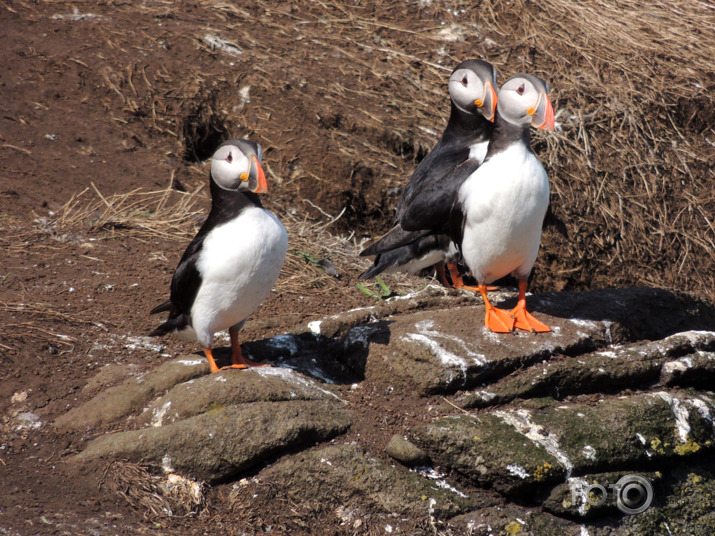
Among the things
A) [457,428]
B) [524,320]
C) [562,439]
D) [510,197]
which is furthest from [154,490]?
[510,197]

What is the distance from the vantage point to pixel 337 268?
5.92 m

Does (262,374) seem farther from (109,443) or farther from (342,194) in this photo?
(342,194)

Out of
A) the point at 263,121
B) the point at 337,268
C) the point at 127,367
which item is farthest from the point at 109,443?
the point at 263,121

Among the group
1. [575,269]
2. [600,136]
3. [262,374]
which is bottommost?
[575,269]

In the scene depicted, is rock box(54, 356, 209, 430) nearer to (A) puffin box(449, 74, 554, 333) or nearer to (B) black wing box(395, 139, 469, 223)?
(A) puffin box(449, 74, 554, 333)

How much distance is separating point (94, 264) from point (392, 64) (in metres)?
4.10

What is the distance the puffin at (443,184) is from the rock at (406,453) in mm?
1809

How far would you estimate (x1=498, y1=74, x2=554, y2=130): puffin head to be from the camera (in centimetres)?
385

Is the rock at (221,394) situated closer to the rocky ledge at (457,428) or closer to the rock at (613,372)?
the rocky ledge at (457,428)

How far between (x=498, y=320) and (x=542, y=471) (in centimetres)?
97

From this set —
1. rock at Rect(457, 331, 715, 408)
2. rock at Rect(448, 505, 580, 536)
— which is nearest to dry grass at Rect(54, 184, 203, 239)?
rock at Rect(457, 331, 715, 408)

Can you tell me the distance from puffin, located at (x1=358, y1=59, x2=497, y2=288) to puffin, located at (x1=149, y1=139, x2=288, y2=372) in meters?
1.39

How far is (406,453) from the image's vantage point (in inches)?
137

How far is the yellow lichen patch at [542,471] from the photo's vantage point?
11.2 ft
